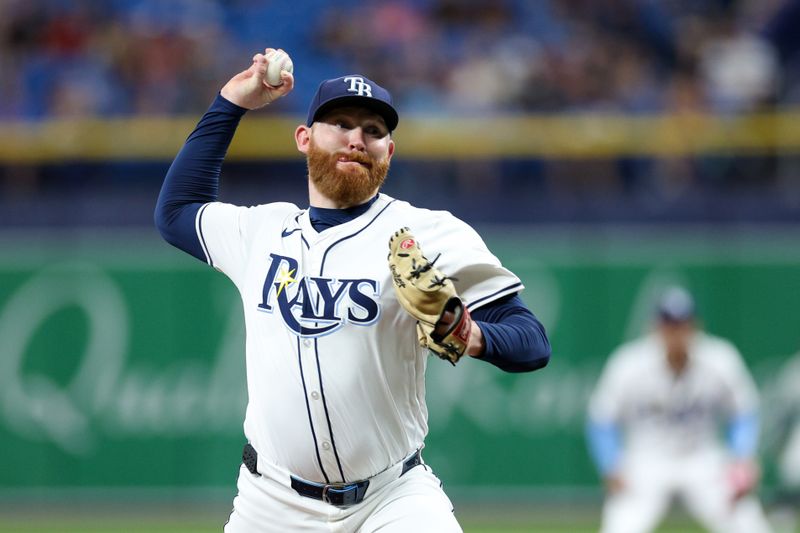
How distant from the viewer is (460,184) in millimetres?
12078

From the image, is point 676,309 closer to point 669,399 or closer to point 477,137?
point 669,399

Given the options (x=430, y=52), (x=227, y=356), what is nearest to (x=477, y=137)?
(x=430, y=52)

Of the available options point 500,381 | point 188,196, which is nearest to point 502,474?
point 500,381

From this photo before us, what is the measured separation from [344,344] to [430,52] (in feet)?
28.1

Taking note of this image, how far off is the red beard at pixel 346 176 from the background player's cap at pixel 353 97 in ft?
0.45

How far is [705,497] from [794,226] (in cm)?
343

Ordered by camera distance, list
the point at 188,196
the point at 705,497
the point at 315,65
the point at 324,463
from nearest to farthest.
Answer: the point at 324,463 < the point at 188,196 < the point at 705,497 < the point at 315,65

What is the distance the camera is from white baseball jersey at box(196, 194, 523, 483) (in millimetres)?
4383

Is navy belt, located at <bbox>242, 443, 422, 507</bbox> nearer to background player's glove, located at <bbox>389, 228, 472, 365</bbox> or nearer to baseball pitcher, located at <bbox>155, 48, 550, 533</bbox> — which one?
baseball pitcher, located at <bbox>155, 48, 550, 533</bbox>

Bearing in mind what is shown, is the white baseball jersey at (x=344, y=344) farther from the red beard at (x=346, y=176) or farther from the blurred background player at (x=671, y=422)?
the blurred background player at (x=671, y=422)

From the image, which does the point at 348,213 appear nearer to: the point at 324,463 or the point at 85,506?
the point at 324,463

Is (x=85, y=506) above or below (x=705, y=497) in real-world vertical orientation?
below

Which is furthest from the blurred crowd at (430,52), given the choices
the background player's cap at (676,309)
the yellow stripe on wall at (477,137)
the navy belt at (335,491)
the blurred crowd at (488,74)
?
the navy belt at (335,491)

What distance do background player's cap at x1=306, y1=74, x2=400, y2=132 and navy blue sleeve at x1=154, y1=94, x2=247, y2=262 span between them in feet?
1.74
